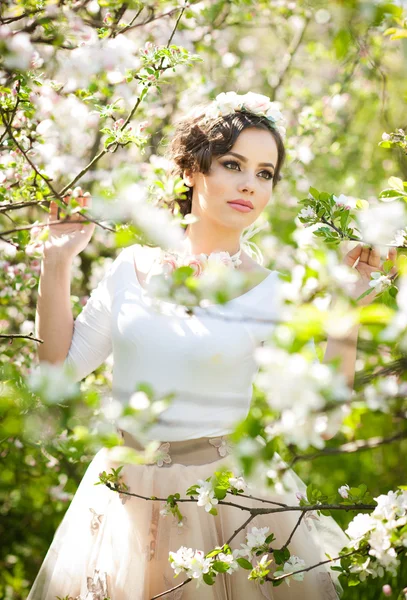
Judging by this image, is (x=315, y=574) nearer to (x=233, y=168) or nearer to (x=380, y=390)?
(x=380, y=390)

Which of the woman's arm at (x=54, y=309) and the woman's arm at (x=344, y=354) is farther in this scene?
the woman's arm at (x=54, y=309)

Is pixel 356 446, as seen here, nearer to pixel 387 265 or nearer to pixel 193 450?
pixel 387 265

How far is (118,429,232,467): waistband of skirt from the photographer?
1.99 m

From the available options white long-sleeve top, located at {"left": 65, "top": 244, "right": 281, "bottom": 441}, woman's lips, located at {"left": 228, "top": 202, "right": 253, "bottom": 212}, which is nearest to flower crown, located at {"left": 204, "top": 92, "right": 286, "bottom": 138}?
woman's lips, located at {"left": 228, "top": 202, "right": 253, "bottom": 212}

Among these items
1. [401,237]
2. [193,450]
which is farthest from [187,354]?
[401,237]

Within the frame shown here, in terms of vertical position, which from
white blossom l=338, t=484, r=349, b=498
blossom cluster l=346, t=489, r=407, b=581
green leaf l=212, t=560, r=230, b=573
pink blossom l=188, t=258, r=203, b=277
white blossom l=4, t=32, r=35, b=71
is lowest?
green leaf l=212, t=560, r=230, b=573

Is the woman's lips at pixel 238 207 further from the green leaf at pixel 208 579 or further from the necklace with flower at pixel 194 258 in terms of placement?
the green leaf at pixel 208 579

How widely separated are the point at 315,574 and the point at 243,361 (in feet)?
2.10

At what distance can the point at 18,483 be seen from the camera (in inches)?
133

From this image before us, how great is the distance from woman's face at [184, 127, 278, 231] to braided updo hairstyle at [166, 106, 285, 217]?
23mm

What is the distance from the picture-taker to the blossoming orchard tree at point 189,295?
997 millimetres

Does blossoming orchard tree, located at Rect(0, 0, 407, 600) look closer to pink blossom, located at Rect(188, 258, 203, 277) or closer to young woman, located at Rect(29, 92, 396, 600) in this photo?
young woman, located at Rect(29, 92, 396, 600)

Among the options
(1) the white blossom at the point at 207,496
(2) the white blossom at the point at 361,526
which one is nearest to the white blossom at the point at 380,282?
(2) the white blossom at the point at 361,526

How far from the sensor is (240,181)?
80.6 inches
